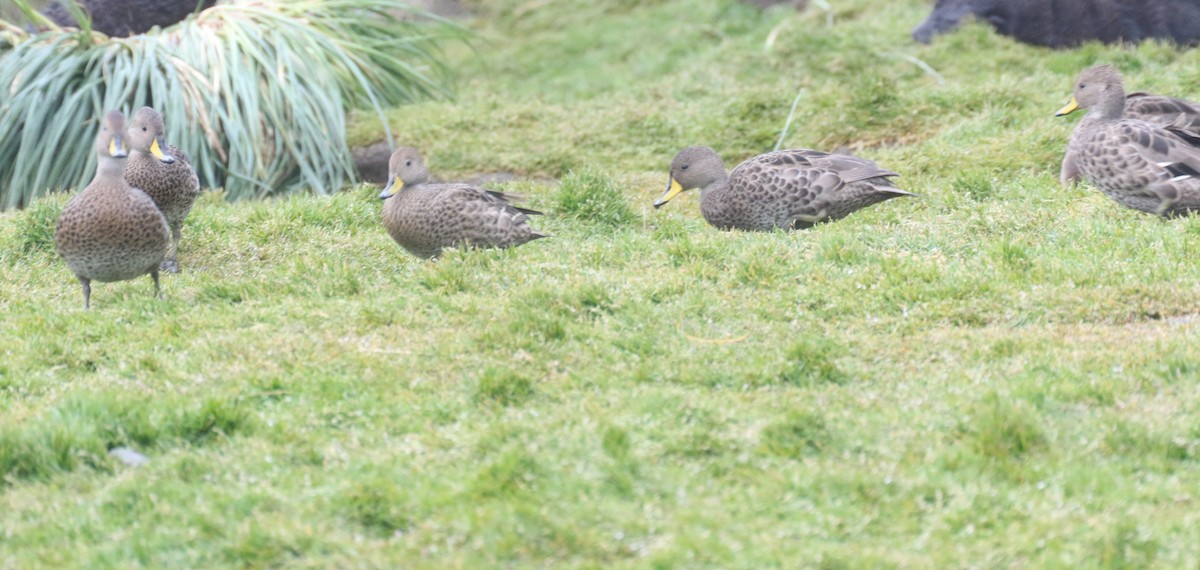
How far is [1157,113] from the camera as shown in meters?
8.79

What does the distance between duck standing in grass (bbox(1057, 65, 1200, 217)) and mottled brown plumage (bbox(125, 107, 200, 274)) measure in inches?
206

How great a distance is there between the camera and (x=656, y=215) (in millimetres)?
8766

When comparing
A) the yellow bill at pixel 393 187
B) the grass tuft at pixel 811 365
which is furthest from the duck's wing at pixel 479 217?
the grass tuft at pixel 811 365

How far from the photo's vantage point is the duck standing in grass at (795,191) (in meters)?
7.89

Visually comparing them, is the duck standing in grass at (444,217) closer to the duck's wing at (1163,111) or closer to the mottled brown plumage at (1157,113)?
the mottled brown plumage at (1157,113)

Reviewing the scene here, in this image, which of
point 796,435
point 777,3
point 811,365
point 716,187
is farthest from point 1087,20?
point 796,435

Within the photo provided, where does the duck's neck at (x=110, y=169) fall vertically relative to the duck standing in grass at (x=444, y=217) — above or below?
above

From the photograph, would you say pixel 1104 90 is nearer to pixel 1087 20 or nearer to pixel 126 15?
pixel 1087 20

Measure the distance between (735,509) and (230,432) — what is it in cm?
202

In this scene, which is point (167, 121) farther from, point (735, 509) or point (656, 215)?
point (735, 509)

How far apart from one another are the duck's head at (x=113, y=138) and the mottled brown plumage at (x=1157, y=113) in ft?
18.1

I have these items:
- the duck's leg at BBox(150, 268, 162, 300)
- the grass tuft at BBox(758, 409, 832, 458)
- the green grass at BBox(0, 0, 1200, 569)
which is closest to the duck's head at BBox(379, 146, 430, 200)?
the green grass at BBox(0, 0, 1200, 569)

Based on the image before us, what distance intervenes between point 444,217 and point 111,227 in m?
1.73

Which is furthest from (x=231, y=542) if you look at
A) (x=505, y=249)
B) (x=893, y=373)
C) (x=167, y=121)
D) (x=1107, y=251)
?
(x=167, y=121)
